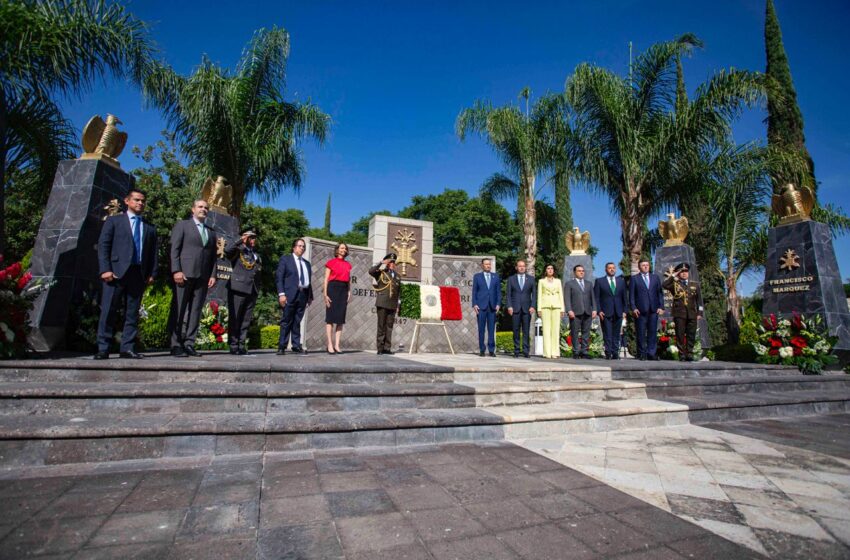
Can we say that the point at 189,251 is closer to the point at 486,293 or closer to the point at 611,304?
the point at 486,293

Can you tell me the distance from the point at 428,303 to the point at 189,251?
4.86 metres

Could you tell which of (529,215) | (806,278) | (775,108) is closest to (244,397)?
(806,278)

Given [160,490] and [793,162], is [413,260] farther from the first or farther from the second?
[793,162]

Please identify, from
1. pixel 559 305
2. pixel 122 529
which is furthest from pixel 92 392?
pixel 559 305

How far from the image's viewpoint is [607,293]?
29.7 feet

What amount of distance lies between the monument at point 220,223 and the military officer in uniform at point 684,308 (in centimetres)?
976

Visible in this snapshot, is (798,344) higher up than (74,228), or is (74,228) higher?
(74,228)

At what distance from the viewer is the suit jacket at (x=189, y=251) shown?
225 inches

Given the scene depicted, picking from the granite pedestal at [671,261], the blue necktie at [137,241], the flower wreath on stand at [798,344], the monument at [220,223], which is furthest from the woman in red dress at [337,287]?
the granite pedestal at [671,261]

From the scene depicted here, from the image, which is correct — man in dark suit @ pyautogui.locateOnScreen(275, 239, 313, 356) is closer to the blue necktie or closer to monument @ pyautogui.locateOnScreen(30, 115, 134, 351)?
the blue necktie

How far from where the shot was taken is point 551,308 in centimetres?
905

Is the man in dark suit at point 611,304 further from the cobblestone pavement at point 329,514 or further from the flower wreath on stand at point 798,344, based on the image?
the cobblestone pavement at point 329,514

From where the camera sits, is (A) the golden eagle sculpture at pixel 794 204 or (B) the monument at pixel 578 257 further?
(B) the monument at pixel 578 257

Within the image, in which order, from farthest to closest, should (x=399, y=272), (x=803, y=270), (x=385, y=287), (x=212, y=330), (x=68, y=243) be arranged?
(x=399, y=272), (x=803, y=270), (x=212, y=330), (x=385, y=287), (x=68, y=243)
